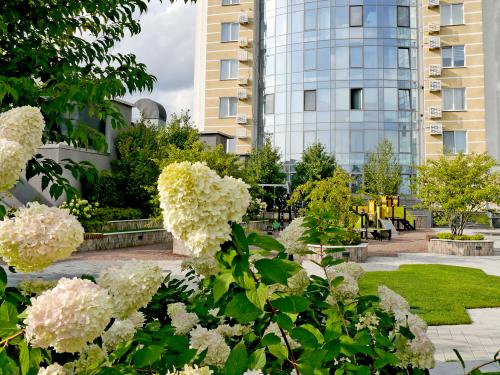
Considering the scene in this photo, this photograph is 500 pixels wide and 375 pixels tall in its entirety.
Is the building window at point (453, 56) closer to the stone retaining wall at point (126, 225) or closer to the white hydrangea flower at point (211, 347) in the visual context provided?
the stone retaining wall at point (126, 225)

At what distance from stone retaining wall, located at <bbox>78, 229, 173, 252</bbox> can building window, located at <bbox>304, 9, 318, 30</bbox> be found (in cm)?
2751

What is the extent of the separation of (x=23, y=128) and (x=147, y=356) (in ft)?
4.18

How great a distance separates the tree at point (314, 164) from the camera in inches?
1393

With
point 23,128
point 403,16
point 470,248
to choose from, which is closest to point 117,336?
point 23,128

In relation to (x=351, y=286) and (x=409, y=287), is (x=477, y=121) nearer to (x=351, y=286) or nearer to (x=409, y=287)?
(x=409, y=287)

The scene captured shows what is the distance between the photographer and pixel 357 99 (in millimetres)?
38094

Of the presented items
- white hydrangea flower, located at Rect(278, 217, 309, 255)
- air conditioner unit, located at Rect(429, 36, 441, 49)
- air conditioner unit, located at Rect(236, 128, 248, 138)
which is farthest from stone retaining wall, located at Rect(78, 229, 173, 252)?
air conditioner unit, located at Rect(429, 36, 441, 49)

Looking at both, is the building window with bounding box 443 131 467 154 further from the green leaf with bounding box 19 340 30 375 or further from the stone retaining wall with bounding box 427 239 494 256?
the green leaf with bounding box 19 340 30 375

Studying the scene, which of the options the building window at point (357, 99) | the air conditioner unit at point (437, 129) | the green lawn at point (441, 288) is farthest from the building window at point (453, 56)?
the green lawn at point (441, 288)

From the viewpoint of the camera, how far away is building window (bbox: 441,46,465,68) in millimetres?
35562

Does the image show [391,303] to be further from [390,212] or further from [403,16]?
[403,16]

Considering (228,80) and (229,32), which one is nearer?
(228,80)

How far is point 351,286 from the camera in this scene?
2582 millimetres

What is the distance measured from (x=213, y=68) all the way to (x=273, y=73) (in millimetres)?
5850
